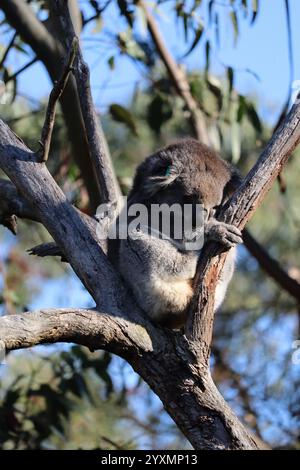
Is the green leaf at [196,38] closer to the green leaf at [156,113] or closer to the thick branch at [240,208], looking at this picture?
the green leaf at [156,113]

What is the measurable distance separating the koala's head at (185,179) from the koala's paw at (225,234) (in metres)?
0.61

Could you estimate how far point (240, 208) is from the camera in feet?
8.84

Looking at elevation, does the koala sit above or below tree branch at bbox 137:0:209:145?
below

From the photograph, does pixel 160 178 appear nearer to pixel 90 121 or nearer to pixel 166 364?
pixel 90 121

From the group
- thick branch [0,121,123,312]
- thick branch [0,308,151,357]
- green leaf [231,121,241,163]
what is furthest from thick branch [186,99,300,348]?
green leaf [231,121,241,163]

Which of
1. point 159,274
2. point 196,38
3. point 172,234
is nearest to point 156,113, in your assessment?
point 196,38

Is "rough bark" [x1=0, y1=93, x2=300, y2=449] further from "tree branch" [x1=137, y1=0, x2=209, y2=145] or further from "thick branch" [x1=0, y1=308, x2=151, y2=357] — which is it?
"tree branch" [x1=137, y1=0, x2=209, y2=145]

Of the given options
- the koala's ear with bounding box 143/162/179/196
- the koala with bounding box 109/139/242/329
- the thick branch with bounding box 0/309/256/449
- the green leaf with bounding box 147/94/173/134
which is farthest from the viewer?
the green leaf with bounding box 147/94/173/134

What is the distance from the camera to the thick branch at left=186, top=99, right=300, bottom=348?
2631 mm

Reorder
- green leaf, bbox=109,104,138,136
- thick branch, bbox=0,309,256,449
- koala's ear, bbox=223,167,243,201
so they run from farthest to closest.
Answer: green leaf, bbox=109,104,138,136 → koala's ear, bbox=223,167,243,201 → thick branch, bbox=0,309,256,449

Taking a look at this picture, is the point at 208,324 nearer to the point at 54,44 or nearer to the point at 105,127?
the point at 54,44

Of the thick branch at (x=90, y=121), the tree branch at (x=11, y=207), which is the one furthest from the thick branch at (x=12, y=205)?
the thick branch at (x=90, y=121)

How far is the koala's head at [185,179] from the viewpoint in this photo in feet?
11.1

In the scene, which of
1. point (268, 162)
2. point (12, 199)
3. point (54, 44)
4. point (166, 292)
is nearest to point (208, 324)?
point (166, 292)
